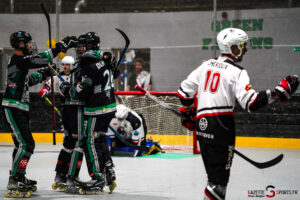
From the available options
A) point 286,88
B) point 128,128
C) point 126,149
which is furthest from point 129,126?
point 286,88

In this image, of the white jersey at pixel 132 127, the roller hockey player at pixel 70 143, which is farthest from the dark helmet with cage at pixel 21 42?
the white jersey at pixel 132 127

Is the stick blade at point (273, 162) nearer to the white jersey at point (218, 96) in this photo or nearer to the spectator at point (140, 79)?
the white jersey at point (218, 96)

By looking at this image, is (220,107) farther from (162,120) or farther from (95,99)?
(162,120)

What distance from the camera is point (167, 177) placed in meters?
5.84

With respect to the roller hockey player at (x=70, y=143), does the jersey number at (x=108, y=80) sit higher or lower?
higher

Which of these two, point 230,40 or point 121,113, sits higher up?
point 230,40

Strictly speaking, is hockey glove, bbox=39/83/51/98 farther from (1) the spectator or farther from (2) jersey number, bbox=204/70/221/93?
(2) jersey number, bbox=204/70/221/93

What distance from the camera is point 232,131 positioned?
3.46 metres

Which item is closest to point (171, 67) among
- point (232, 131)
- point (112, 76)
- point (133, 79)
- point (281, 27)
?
point (133, 79)

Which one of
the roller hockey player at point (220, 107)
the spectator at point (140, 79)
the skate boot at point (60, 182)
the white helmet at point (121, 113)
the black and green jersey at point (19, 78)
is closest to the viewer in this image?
the roller hockey player at point (220, 107)

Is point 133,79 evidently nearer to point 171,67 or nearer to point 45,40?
point 171,67

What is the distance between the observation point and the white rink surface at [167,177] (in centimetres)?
480

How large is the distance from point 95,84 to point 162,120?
12.6 ft

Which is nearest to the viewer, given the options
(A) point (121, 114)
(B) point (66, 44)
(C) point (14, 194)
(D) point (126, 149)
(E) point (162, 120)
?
(C) point (14, 194)
